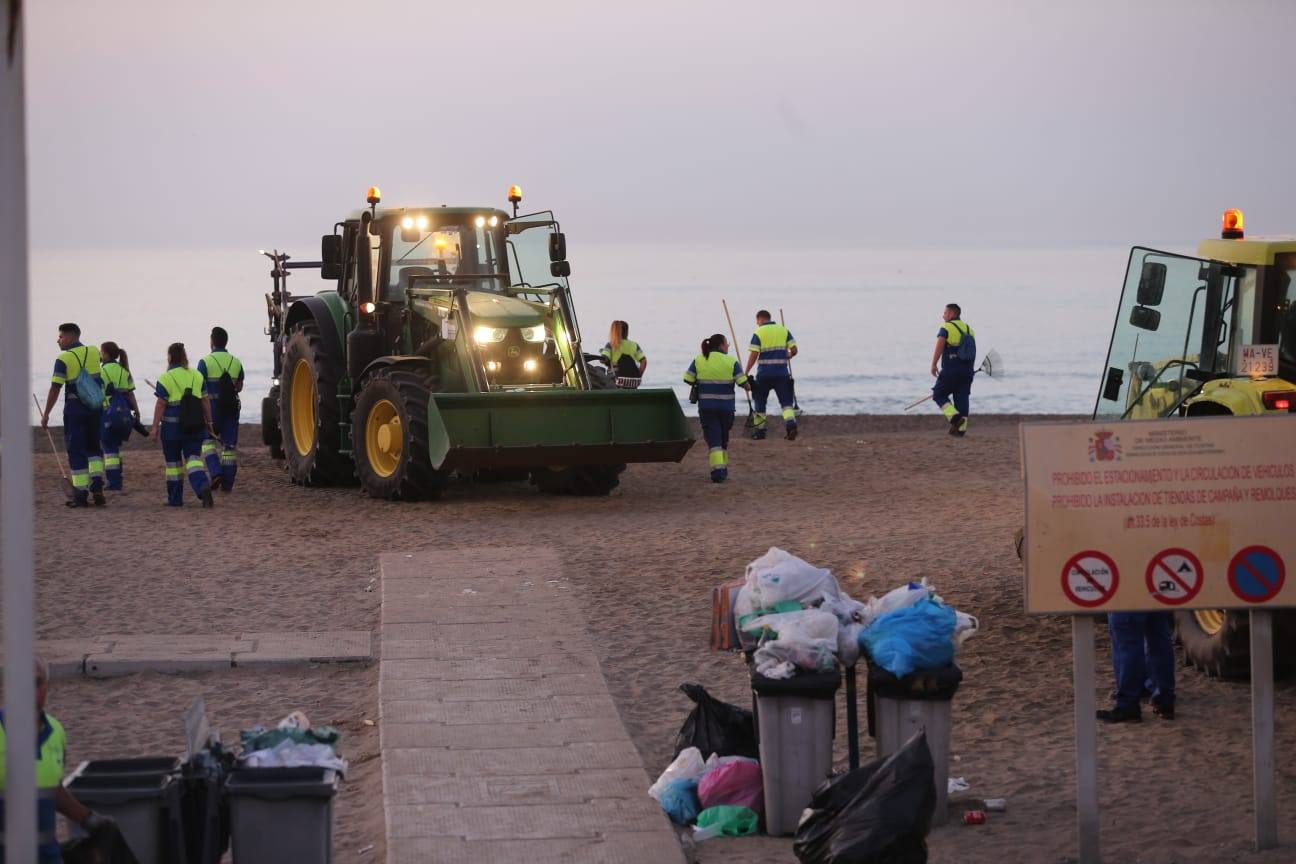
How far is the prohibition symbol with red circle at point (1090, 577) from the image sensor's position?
20.9 feet

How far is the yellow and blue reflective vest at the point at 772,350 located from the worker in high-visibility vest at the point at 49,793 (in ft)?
53.6

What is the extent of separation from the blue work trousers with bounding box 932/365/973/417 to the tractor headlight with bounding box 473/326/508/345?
25.2 ft

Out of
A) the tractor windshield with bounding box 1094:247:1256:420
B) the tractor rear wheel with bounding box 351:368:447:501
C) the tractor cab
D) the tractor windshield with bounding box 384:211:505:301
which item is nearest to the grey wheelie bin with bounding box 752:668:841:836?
the tractor cab

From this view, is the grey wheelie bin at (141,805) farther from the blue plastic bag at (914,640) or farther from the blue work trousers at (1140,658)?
the blue work trousers at (1140,658)

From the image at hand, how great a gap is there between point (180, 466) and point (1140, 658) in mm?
10366

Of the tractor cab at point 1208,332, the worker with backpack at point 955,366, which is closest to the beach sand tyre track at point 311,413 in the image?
the worker with backpack at point 955,366

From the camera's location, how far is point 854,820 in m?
5.84

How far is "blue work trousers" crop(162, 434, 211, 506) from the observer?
1585cm

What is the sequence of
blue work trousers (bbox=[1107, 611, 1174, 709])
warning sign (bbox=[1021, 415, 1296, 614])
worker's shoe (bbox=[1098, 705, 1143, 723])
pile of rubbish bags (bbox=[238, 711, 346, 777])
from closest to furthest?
pile of rubbish bags (bbox=[238, 711, 346, 777]) → warning sign (bbox=[1021, 415, 1296, 614]) → blue work trousers (bbox=[1107, 611, 1174, 709]) → worker's shoe (bbox=[1098, 705, 1143, 723])

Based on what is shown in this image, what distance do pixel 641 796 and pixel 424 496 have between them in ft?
29.2

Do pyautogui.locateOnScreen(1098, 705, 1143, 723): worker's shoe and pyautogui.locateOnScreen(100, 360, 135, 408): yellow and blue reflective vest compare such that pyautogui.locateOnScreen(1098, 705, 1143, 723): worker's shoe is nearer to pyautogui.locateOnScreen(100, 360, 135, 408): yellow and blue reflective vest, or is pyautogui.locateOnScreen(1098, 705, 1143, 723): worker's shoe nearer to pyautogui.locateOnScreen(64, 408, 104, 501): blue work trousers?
pyautogui.locateOnScreen(64, 408, 104, 501): blue work trousers

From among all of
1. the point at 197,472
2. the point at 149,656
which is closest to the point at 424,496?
the point at 197,472

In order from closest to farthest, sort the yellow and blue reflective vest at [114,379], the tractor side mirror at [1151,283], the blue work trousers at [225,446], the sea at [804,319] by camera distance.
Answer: the tractor side mirror at [1151,283]
the yellow and blue reflective vest at [114,379]
the blue work trousers at [225,446]
the sea at [804,319]

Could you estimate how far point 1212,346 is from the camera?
9484mm
